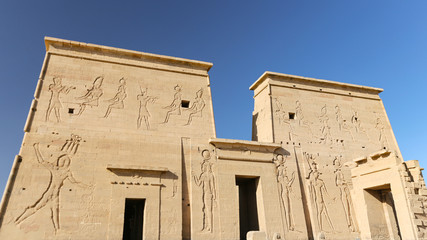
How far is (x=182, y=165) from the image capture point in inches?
423

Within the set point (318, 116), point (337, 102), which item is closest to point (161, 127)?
point (318, 116)

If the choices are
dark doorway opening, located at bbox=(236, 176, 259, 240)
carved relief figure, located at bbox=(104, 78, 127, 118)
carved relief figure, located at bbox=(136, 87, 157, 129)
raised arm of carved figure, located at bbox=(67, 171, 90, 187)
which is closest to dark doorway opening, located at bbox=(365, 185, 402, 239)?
dark doorway opening, located at bbox=(236, 176, 259, 240)

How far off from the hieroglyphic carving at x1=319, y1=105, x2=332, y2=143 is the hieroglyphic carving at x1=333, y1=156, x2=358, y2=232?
86 centimetres

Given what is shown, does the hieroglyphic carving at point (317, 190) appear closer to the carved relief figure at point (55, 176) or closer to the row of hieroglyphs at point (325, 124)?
the row of hieroglyphs at point (325, 124)

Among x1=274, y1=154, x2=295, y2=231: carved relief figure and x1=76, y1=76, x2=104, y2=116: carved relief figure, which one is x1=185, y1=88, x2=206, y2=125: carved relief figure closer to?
x1=76, y1=76, x2=104, y2=116: carved relief figure

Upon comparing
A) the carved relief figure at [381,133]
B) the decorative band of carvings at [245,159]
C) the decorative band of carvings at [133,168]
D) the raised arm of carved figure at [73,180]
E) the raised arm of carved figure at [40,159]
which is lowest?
the raised arm of carved figure at [73,180]

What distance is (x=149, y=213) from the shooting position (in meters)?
9.66

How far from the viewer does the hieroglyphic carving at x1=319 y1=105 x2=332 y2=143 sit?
43.3 feet

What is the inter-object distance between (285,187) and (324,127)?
3467 mm

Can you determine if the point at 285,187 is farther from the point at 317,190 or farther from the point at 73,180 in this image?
the point at 73,180

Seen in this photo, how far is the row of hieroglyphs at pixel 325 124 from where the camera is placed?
13.0 m

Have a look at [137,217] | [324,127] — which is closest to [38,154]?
[137,217]

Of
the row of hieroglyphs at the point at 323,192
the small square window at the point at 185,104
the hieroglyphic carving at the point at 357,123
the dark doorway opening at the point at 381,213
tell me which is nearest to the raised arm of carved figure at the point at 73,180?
the small square window at the point at 185,104

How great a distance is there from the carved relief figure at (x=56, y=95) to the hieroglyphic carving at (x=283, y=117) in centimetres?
782
